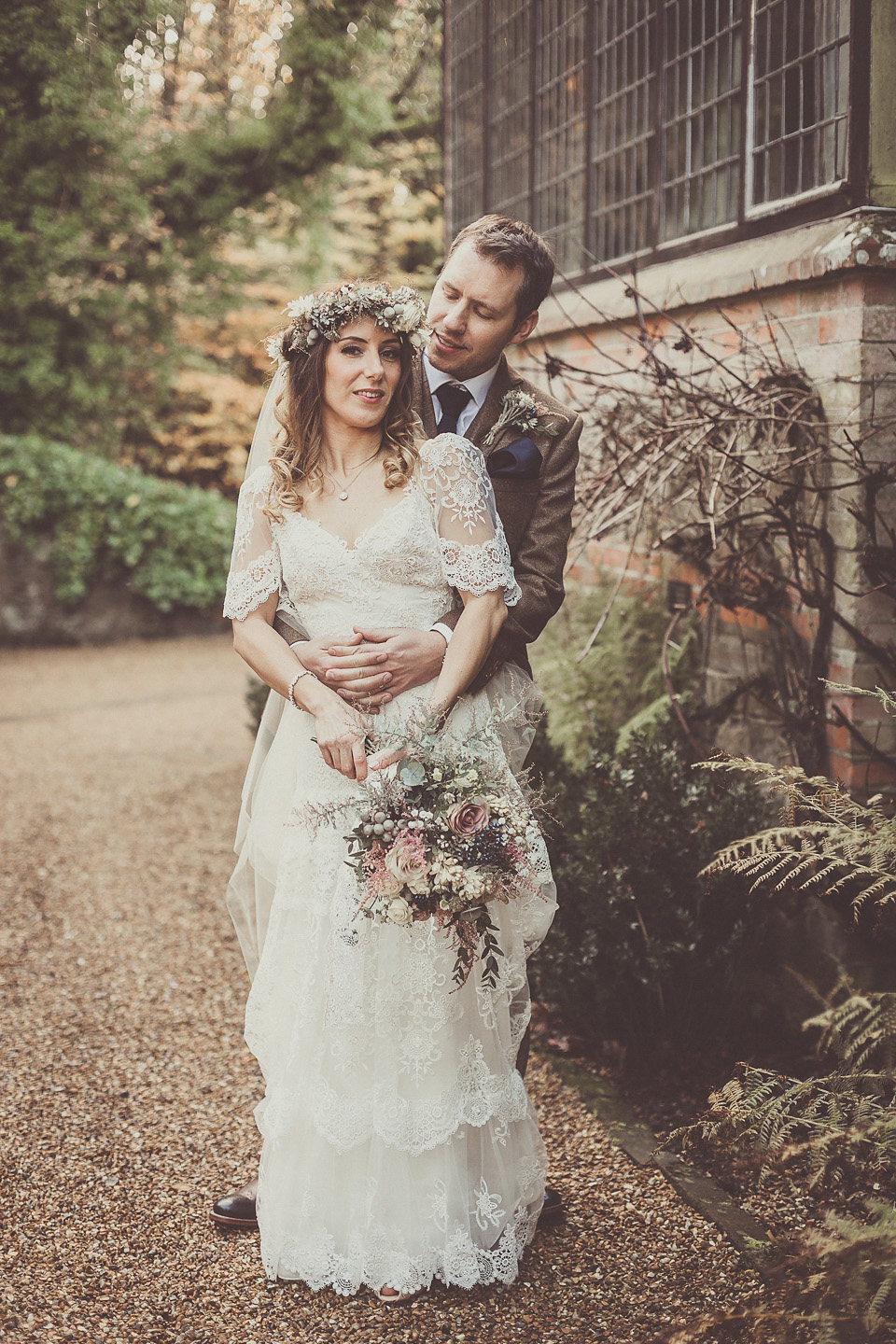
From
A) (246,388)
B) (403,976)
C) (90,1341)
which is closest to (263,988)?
(403,976)

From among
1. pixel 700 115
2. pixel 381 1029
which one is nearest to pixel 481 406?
pixel 381 1029

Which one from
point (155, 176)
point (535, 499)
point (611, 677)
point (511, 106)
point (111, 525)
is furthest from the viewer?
point (155, 176)

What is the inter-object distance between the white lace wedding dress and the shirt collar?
334mm

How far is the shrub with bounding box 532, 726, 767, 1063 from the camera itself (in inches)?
137

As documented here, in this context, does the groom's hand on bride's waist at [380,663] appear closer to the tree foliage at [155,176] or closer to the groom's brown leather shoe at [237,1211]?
the groom's brown leather shoe at [237,1211]

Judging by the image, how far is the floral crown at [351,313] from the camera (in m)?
2.61

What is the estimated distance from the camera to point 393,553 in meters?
2.65

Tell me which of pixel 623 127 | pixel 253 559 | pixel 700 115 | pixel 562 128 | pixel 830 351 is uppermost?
pixel 562 128

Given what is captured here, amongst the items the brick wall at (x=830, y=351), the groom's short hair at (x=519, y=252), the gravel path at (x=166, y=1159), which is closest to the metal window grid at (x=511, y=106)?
the brick wall at (x=830, y=351)

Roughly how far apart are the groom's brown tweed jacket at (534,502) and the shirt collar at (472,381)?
0.7 inches

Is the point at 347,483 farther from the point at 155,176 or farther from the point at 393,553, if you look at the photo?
the point at 155,176

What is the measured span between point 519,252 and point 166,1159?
264 cm

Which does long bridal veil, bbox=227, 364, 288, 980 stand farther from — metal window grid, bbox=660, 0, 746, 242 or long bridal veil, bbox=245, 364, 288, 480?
metal window grid, bbox=660, 0, 746, 242

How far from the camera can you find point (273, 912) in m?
2.76
